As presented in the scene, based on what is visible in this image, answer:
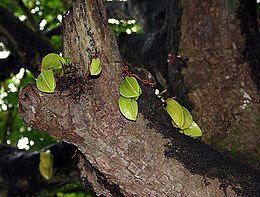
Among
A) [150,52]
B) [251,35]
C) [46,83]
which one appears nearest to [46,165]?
[150,52]

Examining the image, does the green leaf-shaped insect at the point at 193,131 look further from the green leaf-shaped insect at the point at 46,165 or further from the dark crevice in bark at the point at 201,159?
the green leaf-shaped insect at the point at 46,165

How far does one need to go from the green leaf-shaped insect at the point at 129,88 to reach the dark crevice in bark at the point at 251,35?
95 cm

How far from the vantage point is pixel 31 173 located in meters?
3.66

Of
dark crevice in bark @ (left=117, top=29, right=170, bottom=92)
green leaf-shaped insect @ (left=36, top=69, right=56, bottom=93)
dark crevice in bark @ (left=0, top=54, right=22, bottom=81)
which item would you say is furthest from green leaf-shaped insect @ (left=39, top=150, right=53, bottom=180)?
green leaf-shaped insect @ (left=36, top=69, right=56, bottom=93)

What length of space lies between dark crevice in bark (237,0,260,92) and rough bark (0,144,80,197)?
159 cm

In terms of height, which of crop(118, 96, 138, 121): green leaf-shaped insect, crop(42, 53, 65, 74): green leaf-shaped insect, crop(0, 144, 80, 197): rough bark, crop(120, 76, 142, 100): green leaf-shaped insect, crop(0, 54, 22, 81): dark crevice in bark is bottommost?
crop(0, 144, 80, 197): rough bark

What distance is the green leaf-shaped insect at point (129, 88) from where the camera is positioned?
202 cm

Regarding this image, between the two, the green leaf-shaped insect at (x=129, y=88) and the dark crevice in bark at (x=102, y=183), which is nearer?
the green leaf-shaped insect at (x=129, y=88)

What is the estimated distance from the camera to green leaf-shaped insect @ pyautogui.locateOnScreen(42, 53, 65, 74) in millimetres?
2152

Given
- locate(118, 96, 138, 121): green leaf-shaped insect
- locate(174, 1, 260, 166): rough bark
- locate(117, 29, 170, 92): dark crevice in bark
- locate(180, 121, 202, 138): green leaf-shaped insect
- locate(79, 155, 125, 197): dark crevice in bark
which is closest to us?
locate(118, 96, 138, 121): green leaf-shaped insect

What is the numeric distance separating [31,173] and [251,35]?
1979mm

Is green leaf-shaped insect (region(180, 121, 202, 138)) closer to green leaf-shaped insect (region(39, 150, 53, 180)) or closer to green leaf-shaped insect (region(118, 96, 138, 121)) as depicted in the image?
green leaf-shaped insect (region(118, 96, 138, 121))

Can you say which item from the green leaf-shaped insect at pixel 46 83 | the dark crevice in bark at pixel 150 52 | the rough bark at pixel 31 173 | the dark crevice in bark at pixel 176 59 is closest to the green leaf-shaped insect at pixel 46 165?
the rough bark at pixel 31 173

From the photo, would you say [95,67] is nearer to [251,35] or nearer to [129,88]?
[129,88]
